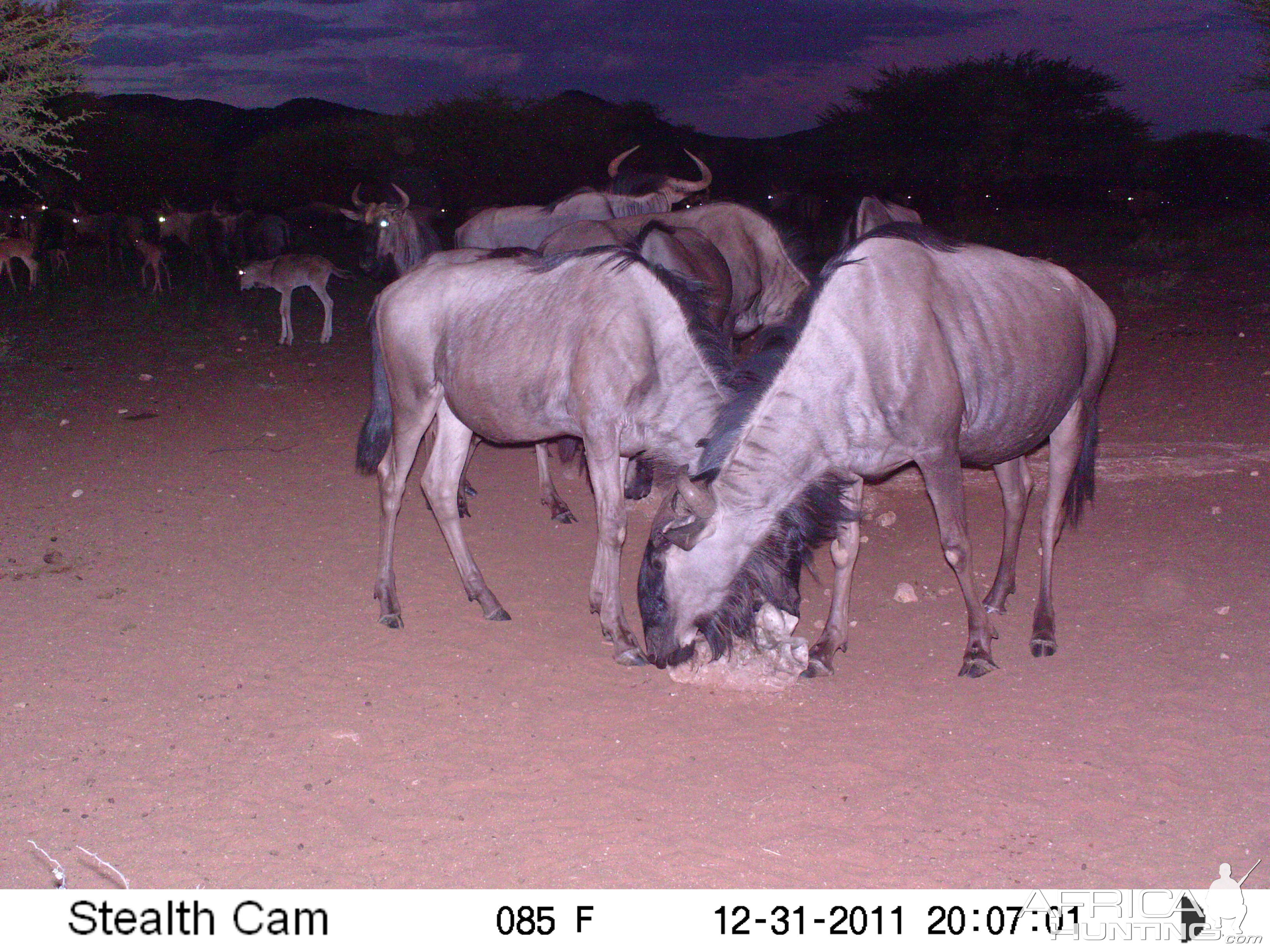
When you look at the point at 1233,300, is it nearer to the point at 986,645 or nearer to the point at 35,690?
the point at 986,645

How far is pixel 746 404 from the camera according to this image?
4125 millimetres

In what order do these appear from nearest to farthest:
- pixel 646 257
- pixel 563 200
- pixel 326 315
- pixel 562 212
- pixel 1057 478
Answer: pixel 1057 478, pixel 646 257, pixel 562 212, pixel 563 200, pixel 326 315

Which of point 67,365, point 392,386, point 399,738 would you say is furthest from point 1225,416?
point 67,365

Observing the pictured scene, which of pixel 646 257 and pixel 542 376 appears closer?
pixel 542 376

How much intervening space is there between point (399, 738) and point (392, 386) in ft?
6.42

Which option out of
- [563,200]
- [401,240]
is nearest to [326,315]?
[401,240]

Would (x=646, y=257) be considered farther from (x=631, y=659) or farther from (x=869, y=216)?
(x=869, y=216)

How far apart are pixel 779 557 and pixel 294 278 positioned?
1109 cm

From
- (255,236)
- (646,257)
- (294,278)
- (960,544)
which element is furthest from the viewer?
(255,236)

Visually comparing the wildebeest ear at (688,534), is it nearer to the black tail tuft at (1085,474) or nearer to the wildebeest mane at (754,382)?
the wildebeest mane at (754,382)

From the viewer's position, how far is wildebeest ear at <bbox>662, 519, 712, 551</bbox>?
13.2 feet

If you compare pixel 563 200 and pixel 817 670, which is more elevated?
pixel 563 200

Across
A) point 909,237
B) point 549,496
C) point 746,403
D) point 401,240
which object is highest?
point 909,237

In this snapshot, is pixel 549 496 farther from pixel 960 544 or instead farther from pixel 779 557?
pixel 960 544
